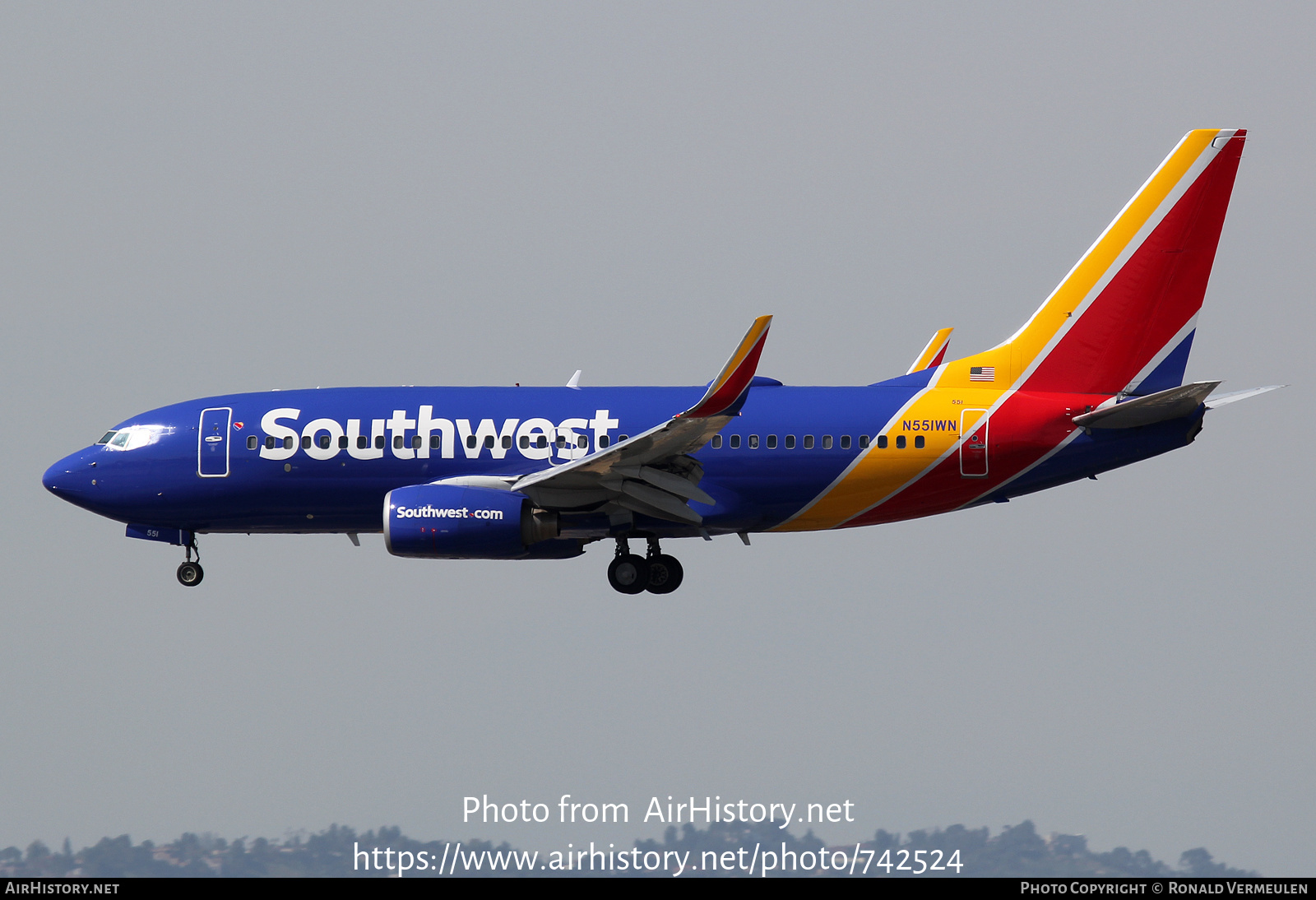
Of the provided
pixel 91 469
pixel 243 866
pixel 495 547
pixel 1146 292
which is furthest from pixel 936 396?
pixel 243 866

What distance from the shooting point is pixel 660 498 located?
105ft

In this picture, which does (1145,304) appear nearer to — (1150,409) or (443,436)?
(1150,409)

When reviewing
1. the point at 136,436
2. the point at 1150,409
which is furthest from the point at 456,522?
the point at 1150,409

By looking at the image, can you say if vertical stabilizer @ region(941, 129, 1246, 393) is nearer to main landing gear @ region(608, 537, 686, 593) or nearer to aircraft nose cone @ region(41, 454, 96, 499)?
main landing gear @ region(608, 537, 686, 593)

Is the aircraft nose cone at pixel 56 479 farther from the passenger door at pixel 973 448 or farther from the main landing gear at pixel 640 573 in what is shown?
the passenger door at pixel 973 448

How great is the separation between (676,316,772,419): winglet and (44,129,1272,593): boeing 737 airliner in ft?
6.41

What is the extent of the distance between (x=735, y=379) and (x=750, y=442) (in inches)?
158

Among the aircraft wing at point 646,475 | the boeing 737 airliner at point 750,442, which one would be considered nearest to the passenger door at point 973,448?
the boeing 737 airliner at point 750,442

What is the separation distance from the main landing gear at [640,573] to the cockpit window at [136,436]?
984 cm

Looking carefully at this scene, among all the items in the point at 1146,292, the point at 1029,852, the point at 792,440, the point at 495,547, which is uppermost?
the point at 1146,292

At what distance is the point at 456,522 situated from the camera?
30.9 m

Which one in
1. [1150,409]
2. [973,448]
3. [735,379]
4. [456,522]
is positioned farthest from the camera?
[973,448]

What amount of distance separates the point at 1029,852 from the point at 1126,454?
18.9 m
